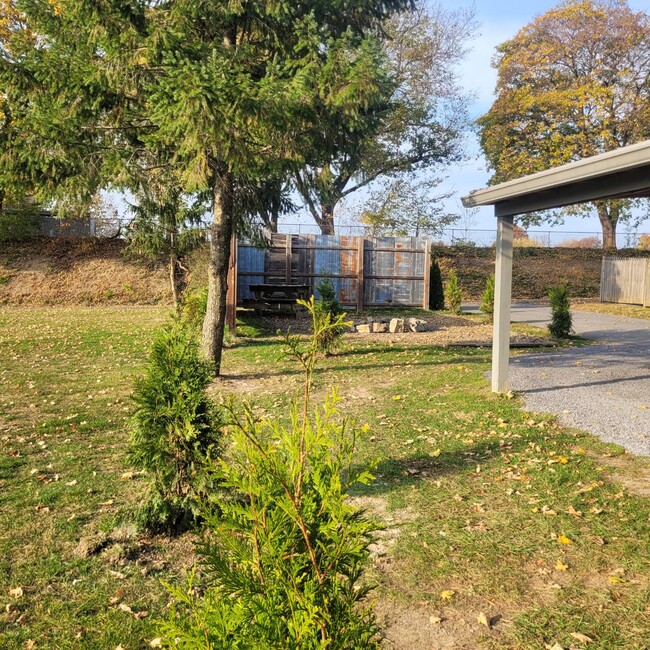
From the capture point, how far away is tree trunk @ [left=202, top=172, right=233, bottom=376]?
9.53m

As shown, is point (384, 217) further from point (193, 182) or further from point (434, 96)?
point (193, 182)

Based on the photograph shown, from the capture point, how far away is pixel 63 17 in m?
8.73

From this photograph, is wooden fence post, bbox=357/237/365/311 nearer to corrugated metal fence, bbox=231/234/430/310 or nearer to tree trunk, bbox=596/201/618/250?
corrugated metal fence, bbox=231/234/430/310

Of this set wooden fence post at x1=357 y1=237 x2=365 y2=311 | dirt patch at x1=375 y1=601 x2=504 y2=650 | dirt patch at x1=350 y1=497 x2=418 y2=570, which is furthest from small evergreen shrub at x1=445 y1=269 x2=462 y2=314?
dirt patch at x1=375 y1=601 x2=504 y2=650

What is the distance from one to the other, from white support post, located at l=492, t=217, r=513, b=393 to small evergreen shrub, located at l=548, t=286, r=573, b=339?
6.05 m

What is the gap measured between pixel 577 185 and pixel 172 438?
5.10 metres

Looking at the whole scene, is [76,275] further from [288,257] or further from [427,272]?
[427,272]

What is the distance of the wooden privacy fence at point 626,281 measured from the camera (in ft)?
78.3

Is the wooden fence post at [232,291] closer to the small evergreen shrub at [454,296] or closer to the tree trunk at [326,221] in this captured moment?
the small evergreen shrub at [454,296]

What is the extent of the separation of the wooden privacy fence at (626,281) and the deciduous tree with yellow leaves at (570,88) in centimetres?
615

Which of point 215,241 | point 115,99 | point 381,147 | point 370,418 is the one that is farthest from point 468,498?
point 381,147

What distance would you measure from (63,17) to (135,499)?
23.7 ft

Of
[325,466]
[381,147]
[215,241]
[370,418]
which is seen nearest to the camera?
[325,466]

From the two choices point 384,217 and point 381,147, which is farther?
point 384,217
